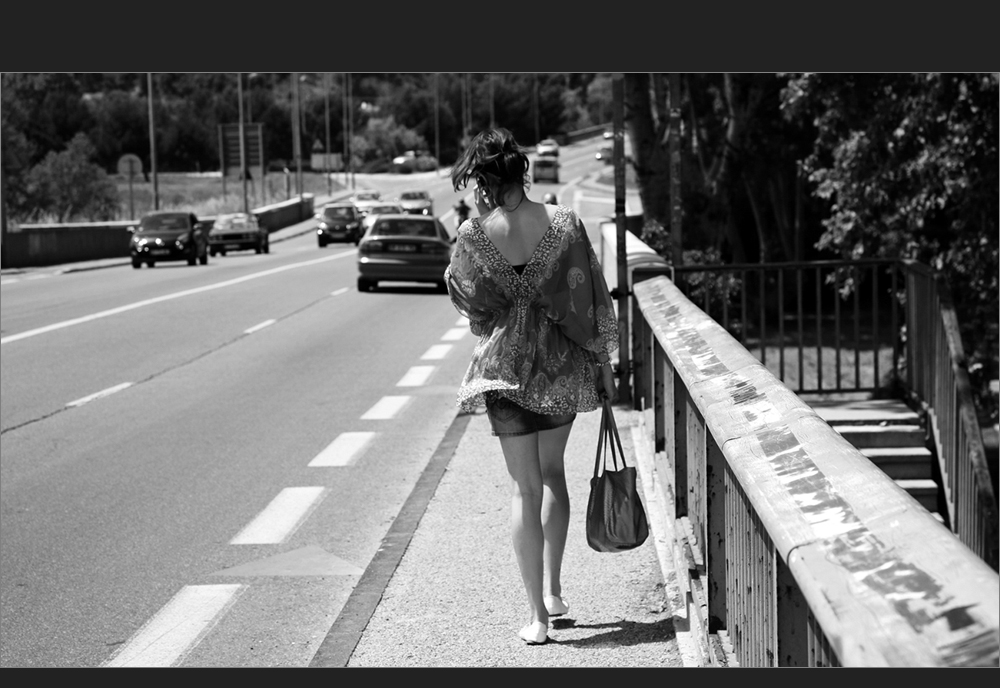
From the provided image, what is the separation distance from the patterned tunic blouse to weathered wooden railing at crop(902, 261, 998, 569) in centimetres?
613

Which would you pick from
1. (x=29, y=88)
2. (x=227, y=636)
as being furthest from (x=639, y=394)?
(x=29, y=88)

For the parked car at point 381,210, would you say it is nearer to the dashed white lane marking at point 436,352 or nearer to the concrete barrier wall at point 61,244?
the concrete barrier wall at point 61,244

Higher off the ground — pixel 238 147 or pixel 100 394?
pixel 238 147

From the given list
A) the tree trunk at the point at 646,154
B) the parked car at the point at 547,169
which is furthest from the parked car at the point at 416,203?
the tree trunk at the point at 646,154

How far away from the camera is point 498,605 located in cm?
573

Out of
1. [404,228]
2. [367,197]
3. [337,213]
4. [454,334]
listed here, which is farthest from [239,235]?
[367,197]

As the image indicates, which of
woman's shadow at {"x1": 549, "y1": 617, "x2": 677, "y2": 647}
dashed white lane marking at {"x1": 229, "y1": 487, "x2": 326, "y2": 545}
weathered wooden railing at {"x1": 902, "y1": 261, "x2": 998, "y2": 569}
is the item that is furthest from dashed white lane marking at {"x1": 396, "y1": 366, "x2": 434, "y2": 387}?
woman's shadow at {"x1": 549, "y1": 617, "x2": 677, "y2": 647}

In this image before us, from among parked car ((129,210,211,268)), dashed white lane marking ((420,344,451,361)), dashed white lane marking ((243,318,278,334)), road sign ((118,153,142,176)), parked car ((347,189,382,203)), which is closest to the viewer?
dashed white lane marking ((420,344,451,361))

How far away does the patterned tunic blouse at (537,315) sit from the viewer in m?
5.14

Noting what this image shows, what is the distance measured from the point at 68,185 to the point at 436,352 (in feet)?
221

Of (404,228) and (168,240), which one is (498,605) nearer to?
(404,228)

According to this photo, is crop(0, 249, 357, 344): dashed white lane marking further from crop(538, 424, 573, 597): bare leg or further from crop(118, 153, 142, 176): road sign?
crop(118, 153, 142, 176): road sign

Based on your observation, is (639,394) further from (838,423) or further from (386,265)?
(386,265)

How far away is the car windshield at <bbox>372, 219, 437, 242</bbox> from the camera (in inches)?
1133
